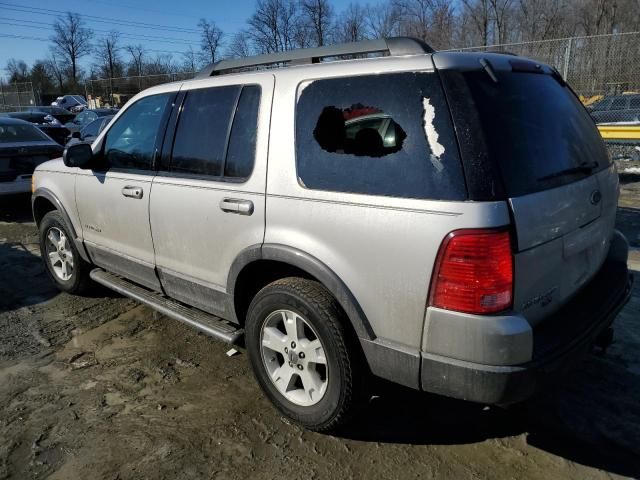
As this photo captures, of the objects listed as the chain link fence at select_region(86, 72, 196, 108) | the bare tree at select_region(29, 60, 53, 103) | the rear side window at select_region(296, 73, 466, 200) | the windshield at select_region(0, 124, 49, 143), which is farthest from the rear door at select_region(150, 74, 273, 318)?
the bare tree at select_region(29, 60, 53, 103)

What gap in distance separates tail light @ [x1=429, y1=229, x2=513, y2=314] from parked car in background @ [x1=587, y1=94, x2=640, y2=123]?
37.1ft

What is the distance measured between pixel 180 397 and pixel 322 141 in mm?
1912

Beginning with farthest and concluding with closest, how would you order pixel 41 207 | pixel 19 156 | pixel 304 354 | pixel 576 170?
pixel 19 156, pixel 41 207, pixel 304 354, pixel 576 170

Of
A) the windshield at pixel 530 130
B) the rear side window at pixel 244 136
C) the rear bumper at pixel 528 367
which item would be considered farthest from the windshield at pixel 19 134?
the rear bumper at pixel 528 367

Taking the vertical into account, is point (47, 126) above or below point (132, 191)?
above

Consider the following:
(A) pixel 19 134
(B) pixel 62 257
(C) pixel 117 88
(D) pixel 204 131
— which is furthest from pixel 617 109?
(C) pixel 117 88

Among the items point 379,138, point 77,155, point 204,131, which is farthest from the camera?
point 77,155

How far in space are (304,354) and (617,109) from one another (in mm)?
12226

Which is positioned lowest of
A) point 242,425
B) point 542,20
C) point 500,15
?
point 242,425

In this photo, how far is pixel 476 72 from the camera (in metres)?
2.26

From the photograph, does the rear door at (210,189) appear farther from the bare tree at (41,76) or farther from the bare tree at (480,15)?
the bare tree at (41,76)

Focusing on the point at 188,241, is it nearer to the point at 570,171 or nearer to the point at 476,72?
the point at 476,72

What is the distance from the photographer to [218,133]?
10.4ft

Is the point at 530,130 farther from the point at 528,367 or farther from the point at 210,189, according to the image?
the point at 210,189
